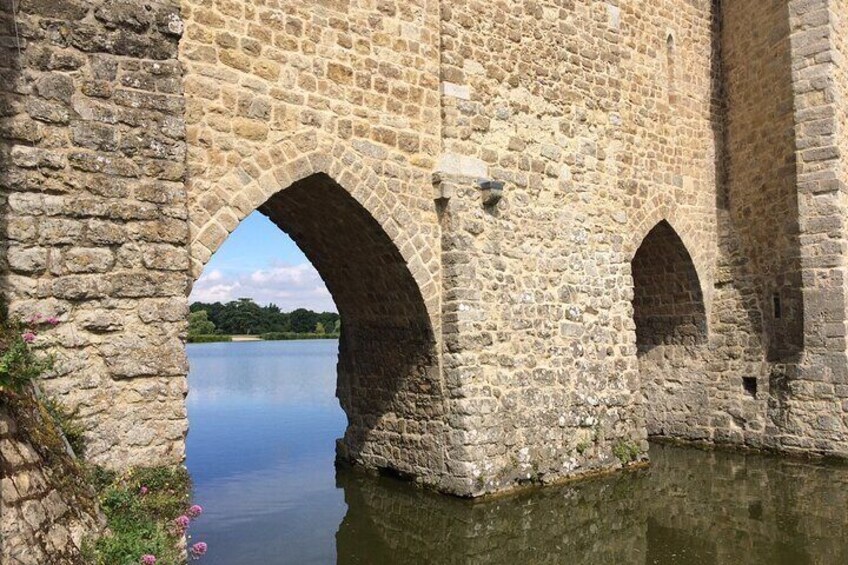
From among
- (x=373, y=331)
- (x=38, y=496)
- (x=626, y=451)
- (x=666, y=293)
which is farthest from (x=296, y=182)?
(x=666, y=293)

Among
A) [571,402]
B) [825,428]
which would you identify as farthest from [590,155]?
[825,428]

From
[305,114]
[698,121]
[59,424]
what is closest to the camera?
[59,424]

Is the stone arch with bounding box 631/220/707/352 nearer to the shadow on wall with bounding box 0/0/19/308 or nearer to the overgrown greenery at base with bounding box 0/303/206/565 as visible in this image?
the overgrown greenery at base with bounding box 0/303/206/565

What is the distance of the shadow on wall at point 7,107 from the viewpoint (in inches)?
157

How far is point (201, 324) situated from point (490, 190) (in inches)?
1866

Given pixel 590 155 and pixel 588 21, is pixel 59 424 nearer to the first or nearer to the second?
pixel 590 155

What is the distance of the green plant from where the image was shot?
319 inches

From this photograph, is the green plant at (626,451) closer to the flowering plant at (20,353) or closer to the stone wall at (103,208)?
the stone wall at (103,208)

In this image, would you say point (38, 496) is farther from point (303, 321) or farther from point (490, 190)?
point (303, 321)

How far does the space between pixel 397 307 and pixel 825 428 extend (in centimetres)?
558

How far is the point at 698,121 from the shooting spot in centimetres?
1041

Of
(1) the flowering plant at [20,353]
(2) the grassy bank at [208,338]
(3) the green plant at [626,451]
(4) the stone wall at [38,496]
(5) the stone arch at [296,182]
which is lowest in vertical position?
(3) the green plant at [626,451]

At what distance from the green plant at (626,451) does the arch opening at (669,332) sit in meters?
2.48

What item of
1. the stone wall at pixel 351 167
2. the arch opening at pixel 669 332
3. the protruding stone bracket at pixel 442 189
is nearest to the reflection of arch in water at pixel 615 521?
the stone wall at pixel 351 167
